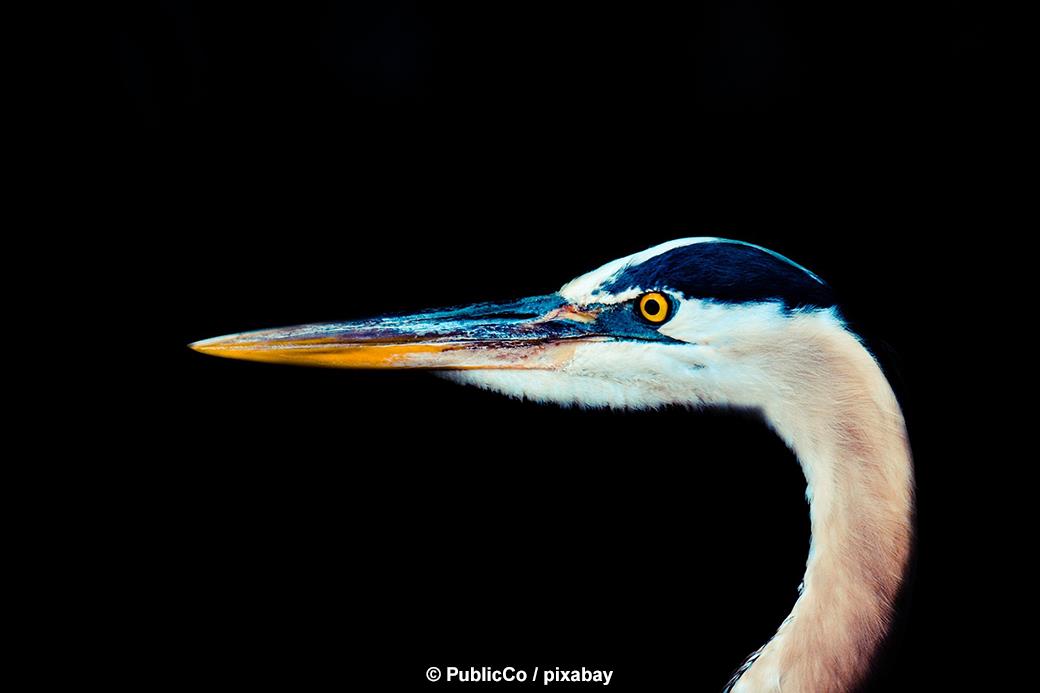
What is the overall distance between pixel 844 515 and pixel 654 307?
12.2 inches

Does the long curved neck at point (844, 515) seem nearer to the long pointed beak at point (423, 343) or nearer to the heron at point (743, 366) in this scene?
the heron at point (743, 366)

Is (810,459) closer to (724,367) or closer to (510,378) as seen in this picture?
(724,367)

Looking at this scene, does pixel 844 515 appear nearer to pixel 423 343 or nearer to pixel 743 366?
pixel 743 366

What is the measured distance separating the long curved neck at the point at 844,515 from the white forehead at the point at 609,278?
0.61 feet

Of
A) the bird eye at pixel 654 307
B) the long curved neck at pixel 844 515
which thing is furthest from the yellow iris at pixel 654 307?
the long curved neck at pixel 844 515

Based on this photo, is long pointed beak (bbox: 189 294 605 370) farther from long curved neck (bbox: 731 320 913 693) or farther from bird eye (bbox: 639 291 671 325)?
long curved neck (bbox: 731 320 913 693)

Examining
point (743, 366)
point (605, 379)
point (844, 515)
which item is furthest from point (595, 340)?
point (844, 515)

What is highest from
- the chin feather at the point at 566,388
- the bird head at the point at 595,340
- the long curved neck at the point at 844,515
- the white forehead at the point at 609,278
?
the white forehead at the point at 609,278

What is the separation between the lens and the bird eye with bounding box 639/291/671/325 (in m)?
0.74

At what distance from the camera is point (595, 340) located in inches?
30.3

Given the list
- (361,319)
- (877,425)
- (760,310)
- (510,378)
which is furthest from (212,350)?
(877,425)

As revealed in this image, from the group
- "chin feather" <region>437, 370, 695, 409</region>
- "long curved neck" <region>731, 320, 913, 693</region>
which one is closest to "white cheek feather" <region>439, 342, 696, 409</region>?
"chin feather" <region>437, 370, 695, 409</region>

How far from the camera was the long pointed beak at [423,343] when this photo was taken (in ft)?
2.51

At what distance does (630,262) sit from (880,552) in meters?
0.42
